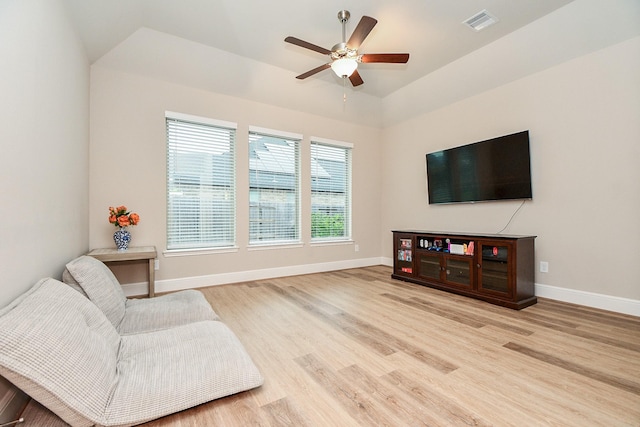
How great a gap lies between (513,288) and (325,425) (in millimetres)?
2703

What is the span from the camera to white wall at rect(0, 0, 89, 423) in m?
1.42

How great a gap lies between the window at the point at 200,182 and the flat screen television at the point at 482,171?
10.6 feet

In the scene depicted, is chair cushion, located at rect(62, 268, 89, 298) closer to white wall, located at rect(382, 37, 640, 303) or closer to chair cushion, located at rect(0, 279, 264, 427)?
chair cushion, located at rect(0, 279, 264, 427)

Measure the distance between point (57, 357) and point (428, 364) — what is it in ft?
6.58

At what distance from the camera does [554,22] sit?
10.0 ft

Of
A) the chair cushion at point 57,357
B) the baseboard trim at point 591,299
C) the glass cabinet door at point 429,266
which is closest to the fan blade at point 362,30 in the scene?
the chair cushion at point 57,357

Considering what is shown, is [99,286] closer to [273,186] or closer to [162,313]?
[162,313]

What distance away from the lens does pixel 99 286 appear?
2080 mm

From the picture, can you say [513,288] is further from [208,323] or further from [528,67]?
[208,323]

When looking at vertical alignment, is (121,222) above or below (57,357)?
above

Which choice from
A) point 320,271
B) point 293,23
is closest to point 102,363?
point 293,23

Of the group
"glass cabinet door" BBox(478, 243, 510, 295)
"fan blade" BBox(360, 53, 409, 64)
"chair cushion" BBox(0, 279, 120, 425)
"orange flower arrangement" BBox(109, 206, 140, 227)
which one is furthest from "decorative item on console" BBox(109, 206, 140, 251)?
"glass cabinet door" BBox(478, 243, 510, 295)

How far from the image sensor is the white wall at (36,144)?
4.66ft

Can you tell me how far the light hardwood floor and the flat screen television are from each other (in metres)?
1.45
